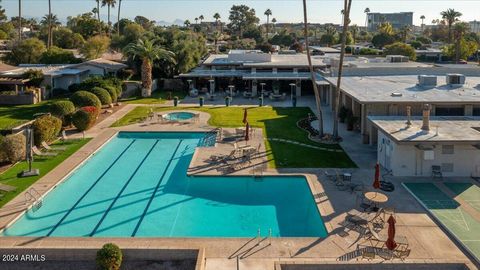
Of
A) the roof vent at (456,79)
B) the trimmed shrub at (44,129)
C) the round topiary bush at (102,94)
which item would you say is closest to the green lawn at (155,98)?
the round topiary bush at (102,94)

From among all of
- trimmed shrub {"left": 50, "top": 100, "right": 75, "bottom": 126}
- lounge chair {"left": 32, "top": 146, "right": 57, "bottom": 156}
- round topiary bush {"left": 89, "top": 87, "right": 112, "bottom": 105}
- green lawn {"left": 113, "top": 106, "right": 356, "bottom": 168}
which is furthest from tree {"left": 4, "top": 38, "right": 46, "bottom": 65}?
lounge chair {"left": 32, "top": 146, "right": 57, "bottom": 156}

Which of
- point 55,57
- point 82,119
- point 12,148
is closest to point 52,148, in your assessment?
point 12,148

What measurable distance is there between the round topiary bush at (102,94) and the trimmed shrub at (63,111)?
287 inches

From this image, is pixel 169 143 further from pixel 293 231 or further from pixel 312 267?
pixel 312 267

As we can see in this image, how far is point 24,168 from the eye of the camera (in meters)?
24.0

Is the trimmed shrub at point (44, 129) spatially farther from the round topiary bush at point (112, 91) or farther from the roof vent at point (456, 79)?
the roof vent at point (456, 79)

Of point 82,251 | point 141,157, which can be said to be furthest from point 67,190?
point 82,251

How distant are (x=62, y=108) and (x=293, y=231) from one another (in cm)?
2220

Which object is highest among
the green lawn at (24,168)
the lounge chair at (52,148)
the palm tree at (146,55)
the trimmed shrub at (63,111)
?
the palm tree at (146,55)

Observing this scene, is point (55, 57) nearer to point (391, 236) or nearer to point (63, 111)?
point (63, 111)

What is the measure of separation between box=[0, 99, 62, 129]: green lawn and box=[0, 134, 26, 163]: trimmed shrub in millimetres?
9724

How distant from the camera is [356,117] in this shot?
32.4 meters

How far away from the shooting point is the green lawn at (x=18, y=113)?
115 ft

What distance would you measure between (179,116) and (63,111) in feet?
34.6
